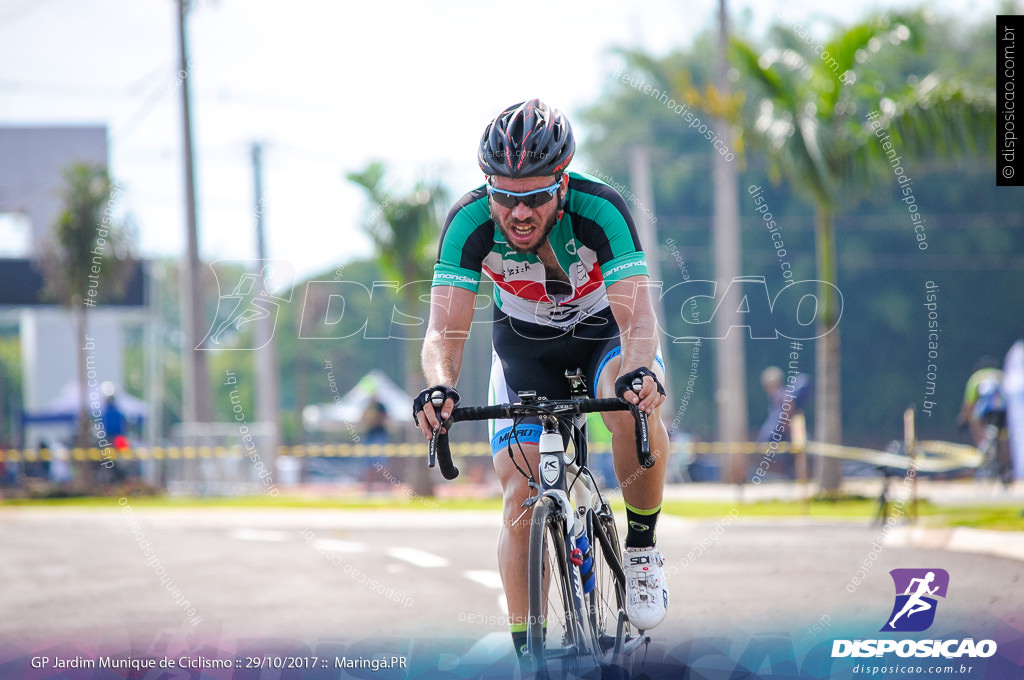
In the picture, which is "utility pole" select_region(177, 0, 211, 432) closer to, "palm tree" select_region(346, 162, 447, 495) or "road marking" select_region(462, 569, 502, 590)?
"palm tree" select_region(346, 162, 447, 495)

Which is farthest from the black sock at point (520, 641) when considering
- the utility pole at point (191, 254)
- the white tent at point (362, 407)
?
the white tent at point (362, 407)

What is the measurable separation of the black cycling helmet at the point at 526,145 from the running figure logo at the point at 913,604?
104 inches

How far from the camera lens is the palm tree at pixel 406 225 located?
57.9 ft

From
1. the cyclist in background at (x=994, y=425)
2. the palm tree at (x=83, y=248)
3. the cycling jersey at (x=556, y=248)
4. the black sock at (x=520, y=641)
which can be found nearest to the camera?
the black sock at (x=520, y=641)

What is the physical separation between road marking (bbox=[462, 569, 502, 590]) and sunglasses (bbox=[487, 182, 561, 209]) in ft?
14.0

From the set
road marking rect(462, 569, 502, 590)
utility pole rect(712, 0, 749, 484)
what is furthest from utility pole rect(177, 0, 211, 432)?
road marking rect(462, 569, 502, 590)

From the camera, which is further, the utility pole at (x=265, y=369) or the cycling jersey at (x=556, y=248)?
the utility pole at (x=265, y=369)

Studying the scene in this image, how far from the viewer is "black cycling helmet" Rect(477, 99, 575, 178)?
12.6 feet

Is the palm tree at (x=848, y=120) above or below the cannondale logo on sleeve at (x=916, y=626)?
above

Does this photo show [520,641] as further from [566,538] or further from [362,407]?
[362,407]

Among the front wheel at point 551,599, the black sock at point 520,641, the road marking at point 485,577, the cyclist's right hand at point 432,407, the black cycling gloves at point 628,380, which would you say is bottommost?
the road marking at point 485,577

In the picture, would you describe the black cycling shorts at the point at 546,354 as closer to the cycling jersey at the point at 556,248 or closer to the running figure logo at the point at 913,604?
the cycling jersey at the point at 556,248

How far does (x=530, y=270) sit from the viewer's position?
4352 mm

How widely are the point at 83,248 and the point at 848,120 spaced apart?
13242mm
